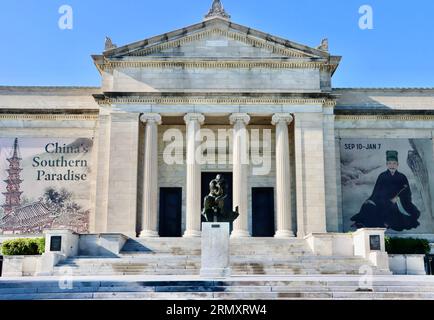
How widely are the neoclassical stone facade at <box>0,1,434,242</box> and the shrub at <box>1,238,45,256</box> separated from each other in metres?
4.44

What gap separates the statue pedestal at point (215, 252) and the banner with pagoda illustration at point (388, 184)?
627 inches

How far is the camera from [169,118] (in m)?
35.8

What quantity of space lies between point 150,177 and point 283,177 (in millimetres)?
7750

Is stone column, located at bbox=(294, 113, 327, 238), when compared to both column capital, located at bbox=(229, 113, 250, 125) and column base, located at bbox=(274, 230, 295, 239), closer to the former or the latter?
column base, located at bbox=(274, 230, 295, 239)

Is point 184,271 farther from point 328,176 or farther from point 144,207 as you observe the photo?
point 328,176

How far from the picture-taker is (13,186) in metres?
35.2

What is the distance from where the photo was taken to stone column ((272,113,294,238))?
109 ft

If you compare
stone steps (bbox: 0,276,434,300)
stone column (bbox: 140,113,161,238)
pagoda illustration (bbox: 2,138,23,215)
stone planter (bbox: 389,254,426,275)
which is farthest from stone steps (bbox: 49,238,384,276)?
pagoda illustration (bbox: 2,138,23,215)

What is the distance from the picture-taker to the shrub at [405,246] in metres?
29.6

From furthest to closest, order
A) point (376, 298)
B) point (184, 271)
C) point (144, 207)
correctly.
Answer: point (144, 207) → point (184, 271) → point (376, 298)

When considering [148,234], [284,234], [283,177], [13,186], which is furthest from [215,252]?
[13,186]

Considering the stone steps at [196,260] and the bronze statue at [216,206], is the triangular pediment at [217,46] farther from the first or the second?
the bronze statue at [216,206]
